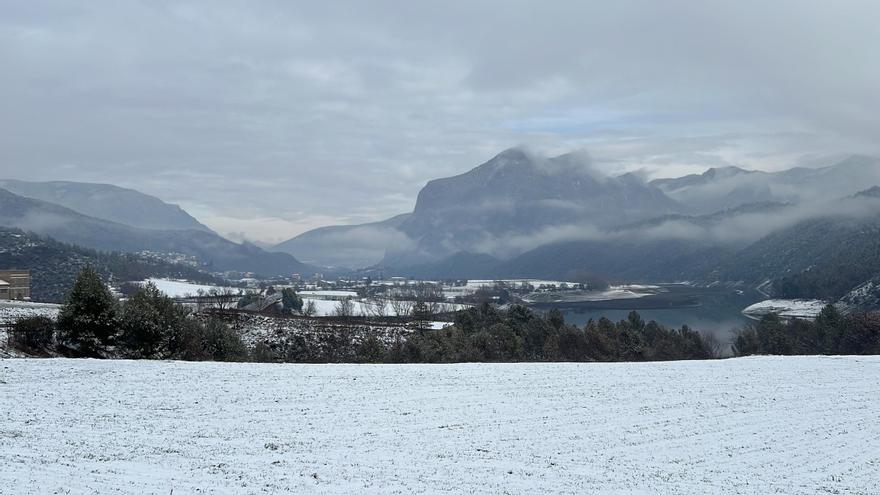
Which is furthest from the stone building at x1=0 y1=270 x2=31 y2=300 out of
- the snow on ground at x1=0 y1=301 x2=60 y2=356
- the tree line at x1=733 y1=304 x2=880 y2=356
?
the tree line at x1=733 y1=304 x2=880 y2=356

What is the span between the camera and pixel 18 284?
114 m

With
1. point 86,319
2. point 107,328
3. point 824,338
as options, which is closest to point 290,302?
point 107,328

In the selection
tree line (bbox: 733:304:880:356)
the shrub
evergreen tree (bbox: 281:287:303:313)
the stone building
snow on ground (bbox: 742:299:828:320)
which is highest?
the stone building

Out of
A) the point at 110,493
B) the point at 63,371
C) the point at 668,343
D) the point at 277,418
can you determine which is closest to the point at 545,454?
the point at 277,418

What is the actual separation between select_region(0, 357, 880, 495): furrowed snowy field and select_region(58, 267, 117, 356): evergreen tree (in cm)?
614

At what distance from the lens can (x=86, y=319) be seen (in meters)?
37.9

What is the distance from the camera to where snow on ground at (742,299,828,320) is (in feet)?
569

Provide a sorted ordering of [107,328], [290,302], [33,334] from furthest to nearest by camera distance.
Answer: [290,302], [33,334], [107,328]

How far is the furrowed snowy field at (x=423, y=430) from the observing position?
17.2 meters

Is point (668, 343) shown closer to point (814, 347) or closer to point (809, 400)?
point (814, 347)

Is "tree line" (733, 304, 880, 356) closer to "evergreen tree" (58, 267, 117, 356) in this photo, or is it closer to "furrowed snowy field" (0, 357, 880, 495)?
"furrowed snowy field" (0, 357, 880, 495)

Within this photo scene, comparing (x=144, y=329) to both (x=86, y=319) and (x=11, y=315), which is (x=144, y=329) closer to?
(x=86, y=319)

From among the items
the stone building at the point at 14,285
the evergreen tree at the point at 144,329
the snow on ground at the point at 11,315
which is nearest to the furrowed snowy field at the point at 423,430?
the snow on ground at the point at 11,315

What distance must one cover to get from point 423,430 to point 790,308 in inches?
7725
